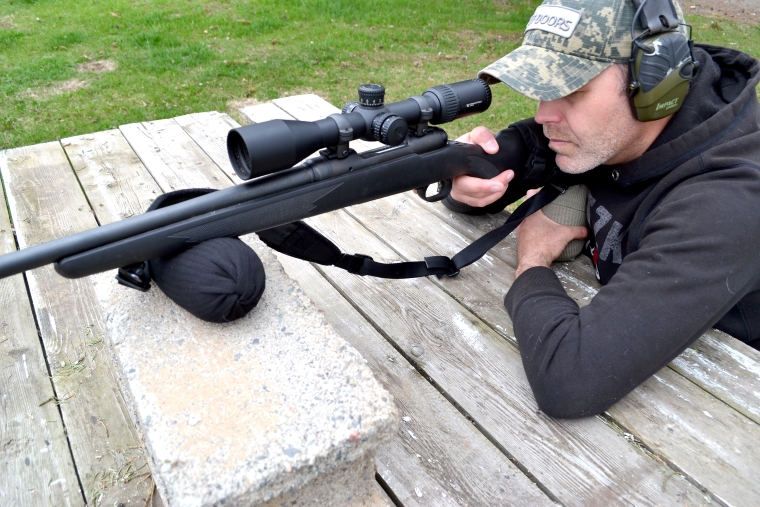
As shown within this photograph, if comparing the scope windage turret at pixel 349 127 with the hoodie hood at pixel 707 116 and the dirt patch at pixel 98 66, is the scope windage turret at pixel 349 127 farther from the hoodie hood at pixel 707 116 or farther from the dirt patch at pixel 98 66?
the dirt patch at pixel 98 66

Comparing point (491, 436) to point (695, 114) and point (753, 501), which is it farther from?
point (695, 114)

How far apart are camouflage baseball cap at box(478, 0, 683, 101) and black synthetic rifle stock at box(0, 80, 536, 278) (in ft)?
0.61

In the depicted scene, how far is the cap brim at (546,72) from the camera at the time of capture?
1845 millimetres

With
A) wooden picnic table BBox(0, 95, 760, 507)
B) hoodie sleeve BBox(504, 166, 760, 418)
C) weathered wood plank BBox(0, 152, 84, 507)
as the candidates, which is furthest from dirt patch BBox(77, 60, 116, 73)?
hoodie sleeve BBox(504, 166, 760, 418)

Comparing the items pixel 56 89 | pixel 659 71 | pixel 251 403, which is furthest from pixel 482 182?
pixel 56 89

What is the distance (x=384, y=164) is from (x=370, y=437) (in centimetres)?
90

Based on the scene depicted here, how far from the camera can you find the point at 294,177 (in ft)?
5.39

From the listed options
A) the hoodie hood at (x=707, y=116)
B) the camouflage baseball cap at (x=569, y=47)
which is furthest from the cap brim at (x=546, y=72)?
the hoodie hood at (x=707, y=116)

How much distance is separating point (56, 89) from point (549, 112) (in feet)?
19.9

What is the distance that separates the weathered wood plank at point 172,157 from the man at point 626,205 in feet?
5.15

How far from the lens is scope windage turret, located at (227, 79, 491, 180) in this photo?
148cm

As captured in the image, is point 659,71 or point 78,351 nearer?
point 659,71

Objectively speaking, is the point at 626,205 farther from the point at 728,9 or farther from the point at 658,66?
the point at 728,9

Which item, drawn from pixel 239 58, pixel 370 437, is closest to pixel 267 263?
pixel 370 437
